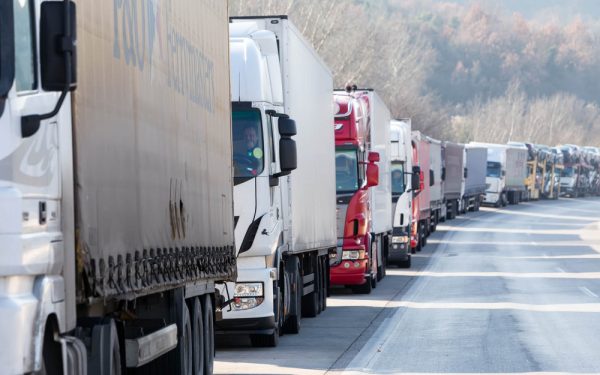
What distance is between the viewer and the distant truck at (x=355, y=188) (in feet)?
82.4

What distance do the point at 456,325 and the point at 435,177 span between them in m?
32.7

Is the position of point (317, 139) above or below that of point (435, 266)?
above

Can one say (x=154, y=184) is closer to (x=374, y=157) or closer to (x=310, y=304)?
(x=310, y=304)

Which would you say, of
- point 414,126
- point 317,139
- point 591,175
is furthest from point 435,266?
point 591,175

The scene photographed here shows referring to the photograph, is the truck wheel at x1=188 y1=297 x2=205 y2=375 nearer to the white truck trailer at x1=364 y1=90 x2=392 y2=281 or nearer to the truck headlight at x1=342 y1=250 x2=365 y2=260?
the truck headlight at x1=342 y1=250 x2=365 y2=260

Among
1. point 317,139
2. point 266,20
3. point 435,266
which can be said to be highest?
point 266,20

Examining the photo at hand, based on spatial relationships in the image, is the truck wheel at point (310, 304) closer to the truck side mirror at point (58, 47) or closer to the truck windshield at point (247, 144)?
the truck windshield at point (247, 144)

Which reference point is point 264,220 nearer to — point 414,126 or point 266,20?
point 266,20

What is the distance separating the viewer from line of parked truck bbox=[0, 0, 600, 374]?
6.83 m

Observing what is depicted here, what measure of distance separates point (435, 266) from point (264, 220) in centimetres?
2019

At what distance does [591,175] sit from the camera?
120438 millimetres

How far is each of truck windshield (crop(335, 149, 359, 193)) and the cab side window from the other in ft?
59.8

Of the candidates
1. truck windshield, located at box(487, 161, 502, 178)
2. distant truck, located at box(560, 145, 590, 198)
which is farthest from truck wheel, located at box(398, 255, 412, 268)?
distant truck, located at box(560, 145, 590, 198)

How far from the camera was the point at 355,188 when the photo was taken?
25141 millimetres
